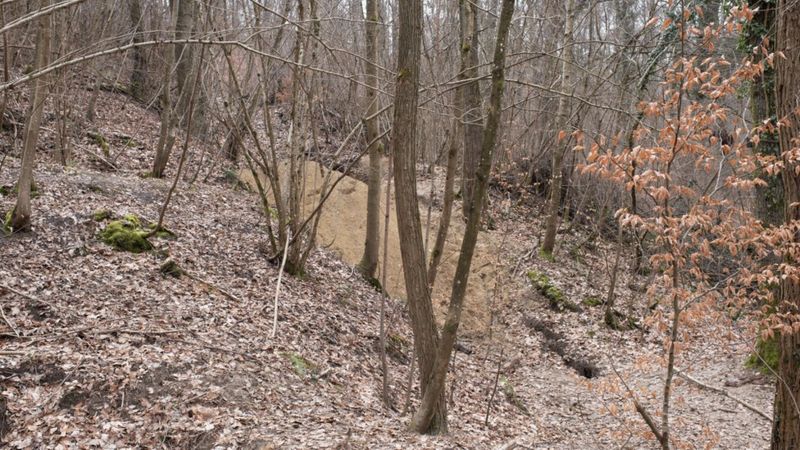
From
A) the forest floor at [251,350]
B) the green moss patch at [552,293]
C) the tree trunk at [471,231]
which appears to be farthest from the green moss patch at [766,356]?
the tree trunk at [471,231]

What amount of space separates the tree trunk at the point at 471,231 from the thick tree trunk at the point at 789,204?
232cm

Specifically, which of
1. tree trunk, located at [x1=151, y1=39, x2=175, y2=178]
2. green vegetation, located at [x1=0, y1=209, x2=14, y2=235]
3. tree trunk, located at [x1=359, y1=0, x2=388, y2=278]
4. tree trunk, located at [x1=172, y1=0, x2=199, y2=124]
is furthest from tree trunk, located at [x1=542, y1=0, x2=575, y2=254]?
green vegetation, located at [x1=0, y1=209, x2=14, y2=235]

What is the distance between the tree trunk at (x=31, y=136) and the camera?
675cm

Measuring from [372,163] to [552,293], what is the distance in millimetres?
4906

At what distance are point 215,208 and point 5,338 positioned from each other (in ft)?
16.8

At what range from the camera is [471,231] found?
17.6ft

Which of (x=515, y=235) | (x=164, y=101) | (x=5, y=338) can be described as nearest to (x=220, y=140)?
(x=164, y=101)

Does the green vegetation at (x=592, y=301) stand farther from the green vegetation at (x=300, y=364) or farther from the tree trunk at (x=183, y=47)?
the tree trunk at (x=183, y=47)

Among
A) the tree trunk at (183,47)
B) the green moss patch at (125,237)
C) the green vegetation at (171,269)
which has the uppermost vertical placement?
the tree trunk at (183,47)

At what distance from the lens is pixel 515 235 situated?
15422mm

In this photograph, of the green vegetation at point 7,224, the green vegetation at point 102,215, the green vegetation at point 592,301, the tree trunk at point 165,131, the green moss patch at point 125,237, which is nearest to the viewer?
the green vegetation at point 7,224

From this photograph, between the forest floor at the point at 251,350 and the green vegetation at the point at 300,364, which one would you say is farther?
the green vegetation at the point at 300,364

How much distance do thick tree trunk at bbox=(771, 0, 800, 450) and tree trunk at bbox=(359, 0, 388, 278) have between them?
532 centimetres

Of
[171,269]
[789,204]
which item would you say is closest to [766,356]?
[789,204]
